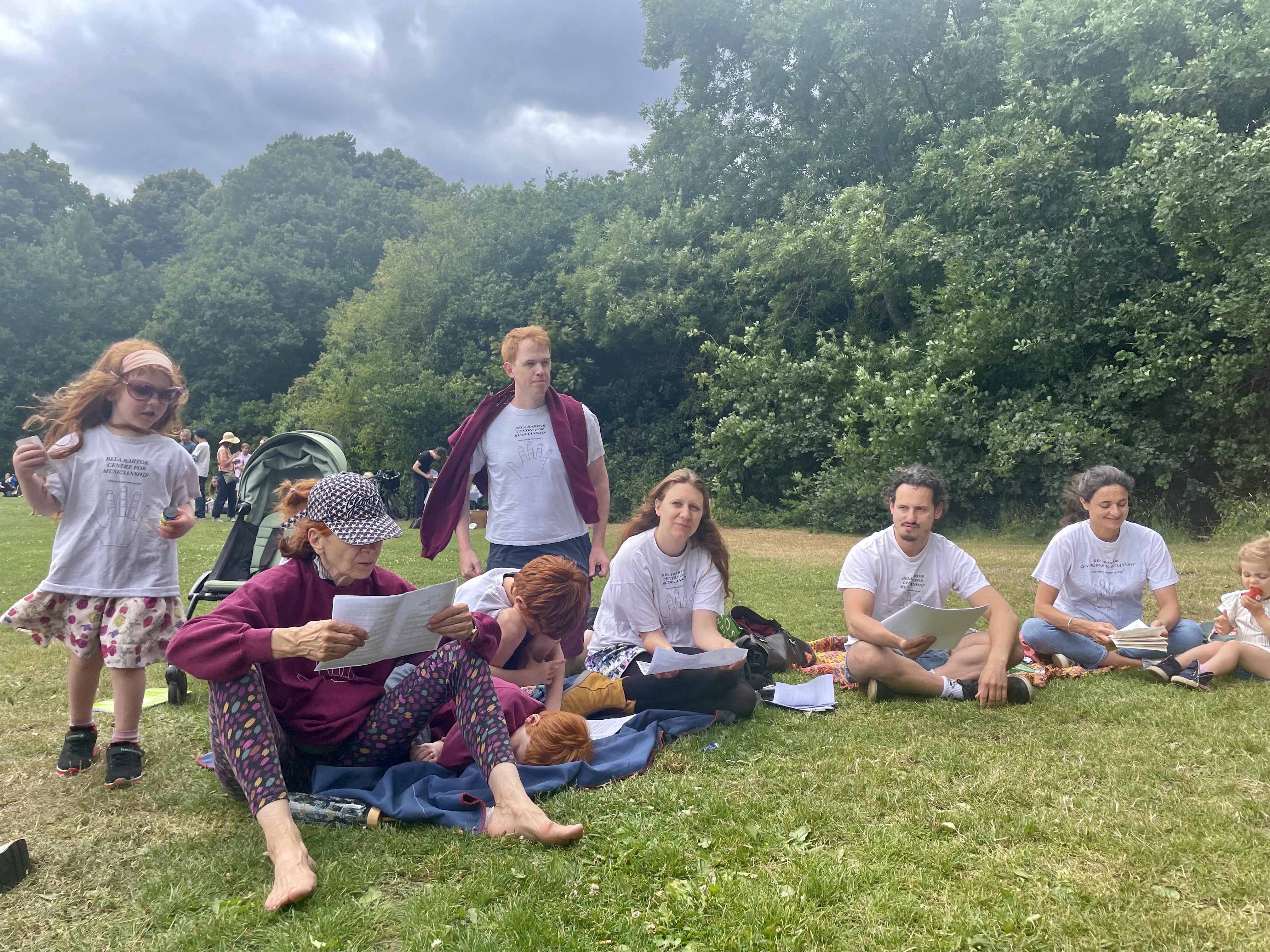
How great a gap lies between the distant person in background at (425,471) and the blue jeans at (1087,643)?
11.8 meters

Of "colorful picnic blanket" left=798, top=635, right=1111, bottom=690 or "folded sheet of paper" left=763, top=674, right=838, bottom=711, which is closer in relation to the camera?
"folded sheet of paper" left=763, top=674, right=838, bottom=711

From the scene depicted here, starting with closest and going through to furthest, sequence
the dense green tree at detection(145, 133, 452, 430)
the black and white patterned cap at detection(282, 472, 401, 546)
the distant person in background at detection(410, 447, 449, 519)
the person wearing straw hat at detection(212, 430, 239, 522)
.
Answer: the black and white patterned cap at detection(282, 472, 401, 546) → the distant person in background at detection(410, 447, 449, 519) → the person wearing straw hat at detection(212, 430, 239, 522) → the dense green tree at detection(145, 133, 452, 430)

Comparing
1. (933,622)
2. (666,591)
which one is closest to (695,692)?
(666,591)

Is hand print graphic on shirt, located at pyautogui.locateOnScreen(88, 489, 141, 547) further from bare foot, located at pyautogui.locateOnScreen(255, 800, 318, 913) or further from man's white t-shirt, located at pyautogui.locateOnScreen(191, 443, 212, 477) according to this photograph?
man's white t-shirt, located at pyautogui.locateOnScreen(191, 443, 212, 477)

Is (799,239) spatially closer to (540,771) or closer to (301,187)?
(540,771)

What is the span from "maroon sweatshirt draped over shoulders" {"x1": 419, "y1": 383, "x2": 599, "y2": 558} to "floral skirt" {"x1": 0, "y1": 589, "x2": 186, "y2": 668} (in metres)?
1.51

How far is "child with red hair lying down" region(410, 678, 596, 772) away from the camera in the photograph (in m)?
3.62

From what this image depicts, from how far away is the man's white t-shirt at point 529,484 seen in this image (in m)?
4.82

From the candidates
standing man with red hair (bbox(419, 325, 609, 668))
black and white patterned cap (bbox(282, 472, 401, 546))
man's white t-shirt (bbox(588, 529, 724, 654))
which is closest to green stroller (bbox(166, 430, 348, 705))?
standing man with red hair (bbox(419, 325, 609, 668))

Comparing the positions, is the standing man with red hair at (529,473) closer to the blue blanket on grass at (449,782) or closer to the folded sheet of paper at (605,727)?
the folded sheet of paper at (605,727)

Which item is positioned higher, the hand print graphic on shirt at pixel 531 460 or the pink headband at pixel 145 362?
the pink headband at pixel 145 362

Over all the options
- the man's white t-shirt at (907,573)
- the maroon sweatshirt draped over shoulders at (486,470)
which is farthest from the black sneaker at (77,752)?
the man's white t-shirt at (907,573)

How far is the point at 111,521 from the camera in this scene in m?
3.89

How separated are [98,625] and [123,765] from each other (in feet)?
1.96
